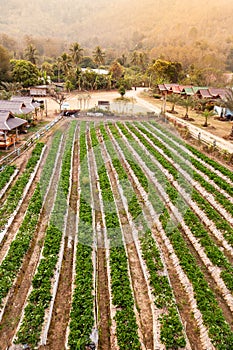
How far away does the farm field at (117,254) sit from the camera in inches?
320

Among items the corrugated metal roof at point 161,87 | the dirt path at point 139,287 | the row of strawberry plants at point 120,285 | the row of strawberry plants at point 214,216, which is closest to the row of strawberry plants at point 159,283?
the dirt path at point 139,287

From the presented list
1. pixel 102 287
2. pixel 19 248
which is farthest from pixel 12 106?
pixel 102 287

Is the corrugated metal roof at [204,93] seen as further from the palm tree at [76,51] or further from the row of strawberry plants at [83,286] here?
the palm tree at [76,51]

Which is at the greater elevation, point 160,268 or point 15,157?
point 15,157

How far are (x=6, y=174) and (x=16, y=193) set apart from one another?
105 inches

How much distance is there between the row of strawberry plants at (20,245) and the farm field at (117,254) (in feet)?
0.14

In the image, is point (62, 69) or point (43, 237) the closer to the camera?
point (43, 237)

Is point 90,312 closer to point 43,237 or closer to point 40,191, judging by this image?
point 43,237

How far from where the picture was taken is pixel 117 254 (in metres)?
10.9

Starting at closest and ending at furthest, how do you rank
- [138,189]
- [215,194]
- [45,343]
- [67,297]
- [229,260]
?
[45,343] < [67,297] < [229,260] < [215,194] < [138,189]

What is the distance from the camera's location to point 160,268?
34.0ft

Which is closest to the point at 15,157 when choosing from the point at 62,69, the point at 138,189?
the point at 138,189

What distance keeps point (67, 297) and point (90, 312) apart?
1.21 meters

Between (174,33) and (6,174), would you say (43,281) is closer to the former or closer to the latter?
(6,174)
